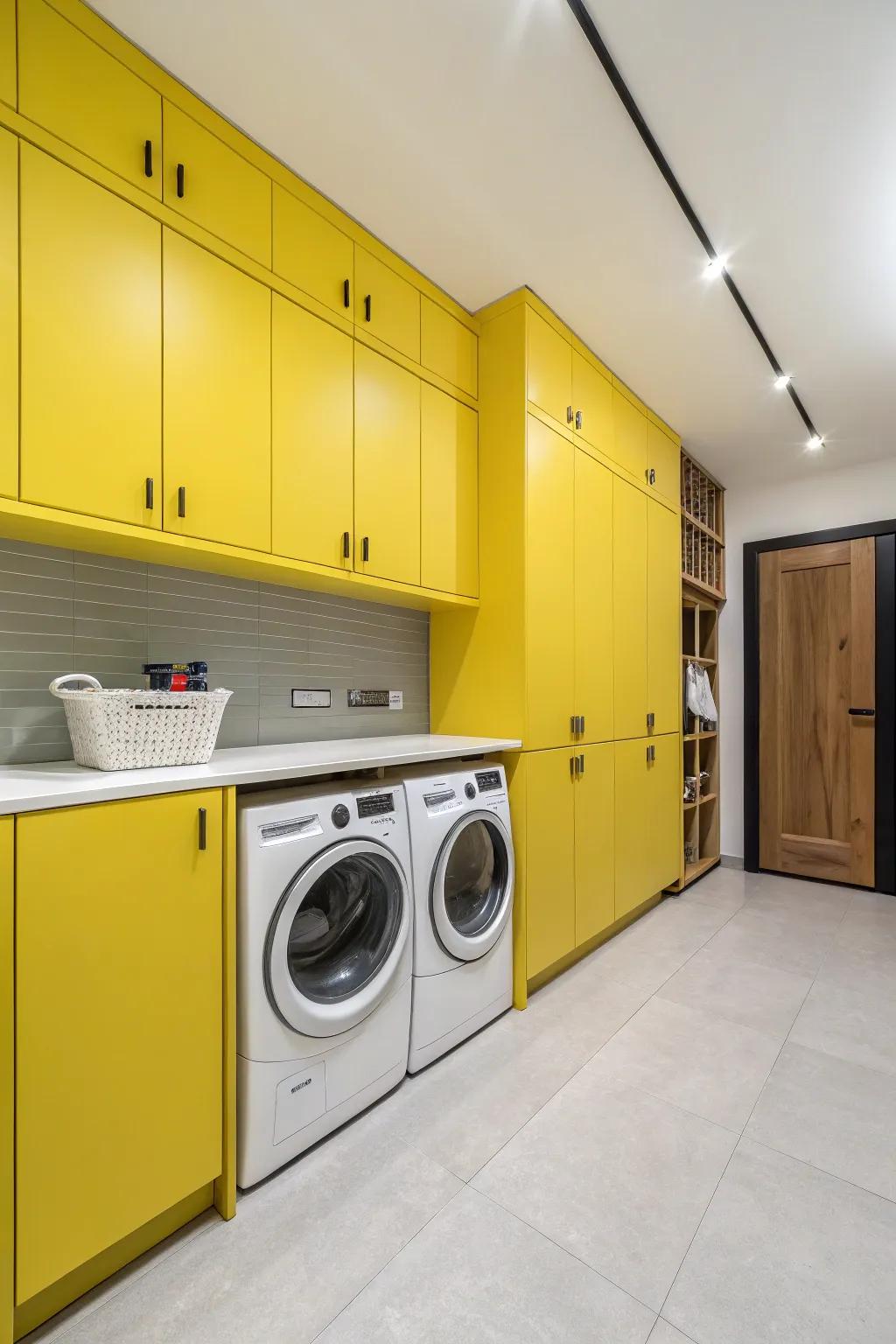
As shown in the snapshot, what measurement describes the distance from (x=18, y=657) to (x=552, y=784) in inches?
72.4

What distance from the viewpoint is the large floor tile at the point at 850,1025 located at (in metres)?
2.03

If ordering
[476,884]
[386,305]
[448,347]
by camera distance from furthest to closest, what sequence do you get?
1. [448,347]
2. [476,884]
3. [386,305]

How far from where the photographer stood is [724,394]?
3.05 meters

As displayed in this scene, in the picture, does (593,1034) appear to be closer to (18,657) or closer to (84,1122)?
(84,1122)

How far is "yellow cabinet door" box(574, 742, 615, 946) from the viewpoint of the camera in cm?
259

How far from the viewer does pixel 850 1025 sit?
2199 mm

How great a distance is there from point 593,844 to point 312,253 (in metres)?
2.49

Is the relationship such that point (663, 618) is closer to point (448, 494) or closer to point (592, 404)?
point (592, 404)

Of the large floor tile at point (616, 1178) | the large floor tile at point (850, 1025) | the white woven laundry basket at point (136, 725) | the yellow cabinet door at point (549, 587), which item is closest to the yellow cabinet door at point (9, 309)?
the white woven laundry basket at point (136, 725)

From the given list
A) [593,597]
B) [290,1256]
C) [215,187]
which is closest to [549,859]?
[593,597]

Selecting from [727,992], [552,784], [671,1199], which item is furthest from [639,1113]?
[552,784]

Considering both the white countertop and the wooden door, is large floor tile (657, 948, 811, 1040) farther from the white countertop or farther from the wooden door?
the wooden door

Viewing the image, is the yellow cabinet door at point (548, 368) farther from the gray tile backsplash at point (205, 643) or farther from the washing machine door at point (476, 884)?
the washing machine door at point (476, 884)

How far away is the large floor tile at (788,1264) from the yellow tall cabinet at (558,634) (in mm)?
969
